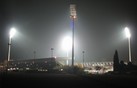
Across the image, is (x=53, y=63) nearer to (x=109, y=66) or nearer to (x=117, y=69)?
(x=109, y=66)

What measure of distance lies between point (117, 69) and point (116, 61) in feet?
10.5

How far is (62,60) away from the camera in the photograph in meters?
154

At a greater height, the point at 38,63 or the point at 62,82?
the point at 62,82

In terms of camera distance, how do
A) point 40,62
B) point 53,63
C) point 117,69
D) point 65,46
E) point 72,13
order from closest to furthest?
point 117,69
point 72,13
point 65,46
point 53,63
point 40,62

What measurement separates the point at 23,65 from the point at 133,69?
102 m

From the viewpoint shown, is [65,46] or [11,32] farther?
[65,46]

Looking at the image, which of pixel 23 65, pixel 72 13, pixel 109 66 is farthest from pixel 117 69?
pixel 23 65

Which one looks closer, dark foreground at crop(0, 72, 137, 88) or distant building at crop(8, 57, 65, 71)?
dark foreground at crop(0, 72, 137, 88)

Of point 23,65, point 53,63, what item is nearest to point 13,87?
point 53,63

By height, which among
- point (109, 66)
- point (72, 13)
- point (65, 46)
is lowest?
point (109, 66)

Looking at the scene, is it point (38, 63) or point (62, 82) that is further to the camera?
point (38, 63)

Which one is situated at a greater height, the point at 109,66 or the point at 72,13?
the point at 72,13

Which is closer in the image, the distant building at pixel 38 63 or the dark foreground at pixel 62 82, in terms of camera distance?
the dark foreground at pixel 62 82

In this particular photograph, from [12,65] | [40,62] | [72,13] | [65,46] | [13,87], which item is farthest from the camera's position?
[12,65]
